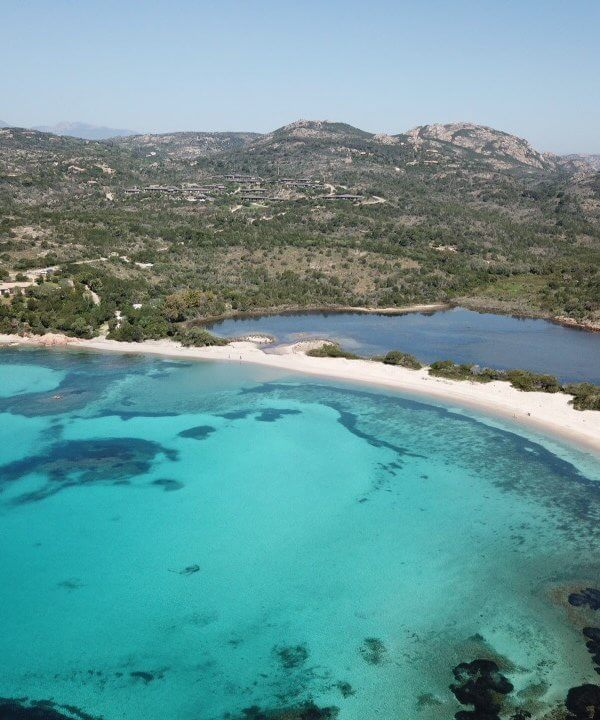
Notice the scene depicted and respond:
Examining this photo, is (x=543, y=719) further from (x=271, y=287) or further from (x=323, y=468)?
(x=271, y=287)

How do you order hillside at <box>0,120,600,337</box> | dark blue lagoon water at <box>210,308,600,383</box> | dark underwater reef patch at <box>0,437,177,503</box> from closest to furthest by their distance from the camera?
1. dark underwater reef patch at <box>0,437,177,503</box>
2. dark blue lagoon water at <box>210,308,600,383</box>
3. hillside at <box>0,120,600,337</box>

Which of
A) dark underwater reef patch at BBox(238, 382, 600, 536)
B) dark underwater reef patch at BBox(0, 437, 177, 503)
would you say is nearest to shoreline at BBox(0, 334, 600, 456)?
dark underwater reef patch at BBox(238, 382, 600, 536)

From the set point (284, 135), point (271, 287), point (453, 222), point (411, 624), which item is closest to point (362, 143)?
point (284, 135)

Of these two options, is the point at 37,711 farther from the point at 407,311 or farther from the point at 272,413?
the point at 407,311

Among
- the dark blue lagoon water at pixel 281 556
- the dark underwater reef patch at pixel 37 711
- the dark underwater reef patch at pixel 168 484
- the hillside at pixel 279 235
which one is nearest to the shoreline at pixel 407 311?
the hillside at pixel 279 235

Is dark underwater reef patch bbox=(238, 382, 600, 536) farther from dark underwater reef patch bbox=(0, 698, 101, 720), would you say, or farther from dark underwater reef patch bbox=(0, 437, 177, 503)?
dark underwater reef patch bbox=(0, 698, 101, 720)
